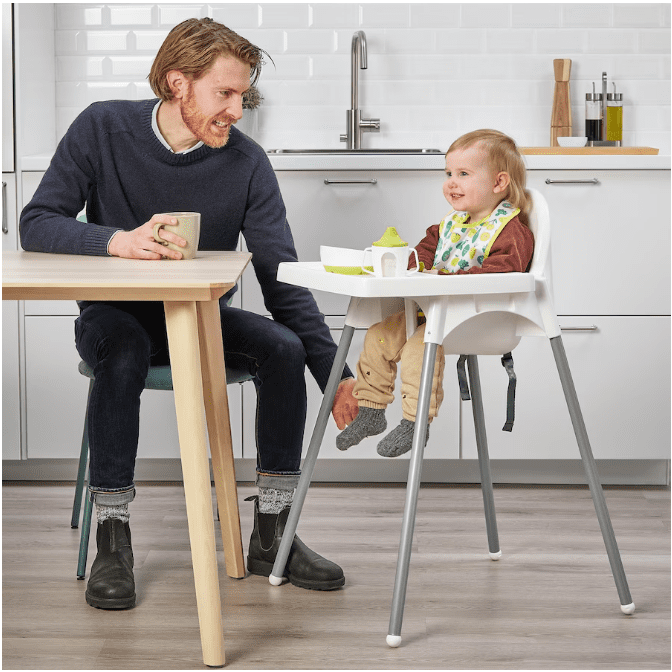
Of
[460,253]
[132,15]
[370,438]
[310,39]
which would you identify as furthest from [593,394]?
[132,15]

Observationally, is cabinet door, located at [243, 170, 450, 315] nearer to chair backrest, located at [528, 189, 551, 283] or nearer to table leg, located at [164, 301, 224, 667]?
chair backrest, located at [528, 189, 551, 283]

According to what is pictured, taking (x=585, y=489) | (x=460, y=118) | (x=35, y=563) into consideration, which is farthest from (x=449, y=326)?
(x=460, y=118)

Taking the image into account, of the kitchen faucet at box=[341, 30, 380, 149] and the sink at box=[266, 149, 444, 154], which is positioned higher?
the kitchen faucet at box=[341, 30, 380, 149]

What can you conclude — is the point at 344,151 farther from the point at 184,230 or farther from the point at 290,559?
the point at 290,559

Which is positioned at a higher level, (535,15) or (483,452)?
(535,15)

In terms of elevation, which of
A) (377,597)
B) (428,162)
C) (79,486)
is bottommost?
(377,597)

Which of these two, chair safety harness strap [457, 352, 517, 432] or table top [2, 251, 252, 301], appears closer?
table top [2, 251, 252, 301]

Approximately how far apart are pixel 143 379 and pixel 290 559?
51cm

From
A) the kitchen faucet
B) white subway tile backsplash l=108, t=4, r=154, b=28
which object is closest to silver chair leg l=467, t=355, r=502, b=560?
the kitchen faucet

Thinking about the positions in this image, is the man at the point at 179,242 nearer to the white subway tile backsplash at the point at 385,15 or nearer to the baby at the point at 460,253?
the baby at the point at 460,253

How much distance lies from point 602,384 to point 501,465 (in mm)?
385

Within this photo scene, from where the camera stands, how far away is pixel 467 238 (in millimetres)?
1868

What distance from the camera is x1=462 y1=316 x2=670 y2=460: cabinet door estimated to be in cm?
272

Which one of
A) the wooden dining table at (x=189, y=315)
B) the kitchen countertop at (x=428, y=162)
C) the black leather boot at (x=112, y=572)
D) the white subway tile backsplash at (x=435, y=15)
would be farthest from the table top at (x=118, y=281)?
the white subway tile backsplash at (x=435, y=15)
